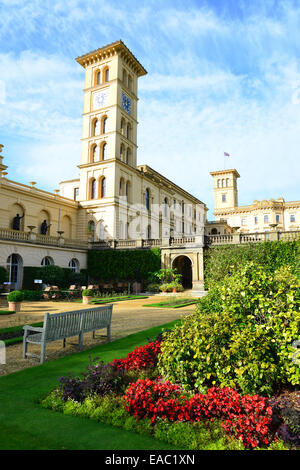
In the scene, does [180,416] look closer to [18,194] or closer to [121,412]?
[121,412]

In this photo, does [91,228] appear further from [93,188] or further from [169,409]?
[169,409]

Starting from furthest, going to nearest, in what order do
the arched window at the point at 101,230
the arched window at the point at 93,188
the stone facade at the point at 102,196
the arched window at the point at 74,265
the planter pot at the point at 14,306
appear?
1. the arched window at the point at 93,188
2. the arched window at the point at 101,230
3. the arched window at the point at 74,265
4. the stone facade at the point at 102,196
5. the planter pot at the point at 14,306

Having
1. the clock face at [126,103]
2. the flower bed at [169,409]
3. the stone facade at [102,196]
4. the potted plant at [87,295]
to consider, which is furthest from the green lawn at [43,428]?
the clock face at [126,103]

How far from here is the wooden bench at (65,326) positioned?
6531mm

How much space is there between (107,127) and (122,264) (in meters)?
20.0

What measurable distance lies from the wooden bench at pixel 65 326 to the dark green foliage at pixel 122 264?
22.2 meters

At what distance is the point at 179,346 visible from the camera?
477 centimetres

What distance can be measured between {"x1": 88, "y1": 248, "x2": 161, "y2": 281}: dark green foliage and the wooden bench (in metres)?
22.2

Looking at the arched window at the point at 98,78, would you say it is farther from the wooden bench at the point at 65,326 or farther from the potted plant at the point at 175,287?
the wooden bench at the point at 65,326

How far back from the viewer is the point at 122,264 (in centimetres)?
3198

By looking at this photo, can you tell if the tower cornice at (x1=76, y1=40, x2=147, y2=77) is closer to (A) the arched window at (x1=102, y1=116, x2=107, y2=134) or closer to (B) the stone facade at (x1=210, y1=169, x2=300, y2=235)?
(A) the arched window at (x1=102, y1=116, x2=107, y2=134)

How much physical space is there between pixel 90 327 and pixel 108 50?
43773 millimetres

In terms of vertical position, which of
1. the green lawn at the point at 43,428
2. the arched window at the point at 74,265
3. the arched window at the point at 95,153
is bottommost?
the green lawn at the point at 43,428

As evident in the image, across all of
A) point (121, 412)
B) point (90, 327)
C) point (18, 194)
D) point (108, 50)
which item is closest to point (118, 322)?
point (90, 327)
